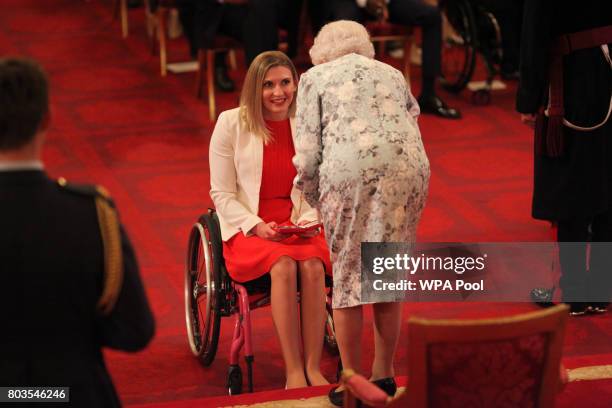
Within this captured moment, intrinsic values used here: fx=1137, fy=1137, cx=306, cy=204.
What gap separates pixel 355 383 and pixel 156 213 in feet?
10.4

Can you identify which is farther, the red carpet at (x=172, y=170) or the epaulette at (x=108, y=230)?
the red carpet at (x=172, y=170)

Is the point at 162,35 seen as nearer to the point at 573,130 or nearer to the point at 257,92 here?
the point at 257,92

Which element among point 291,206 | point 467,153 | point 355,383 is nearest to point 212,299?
point 291,206

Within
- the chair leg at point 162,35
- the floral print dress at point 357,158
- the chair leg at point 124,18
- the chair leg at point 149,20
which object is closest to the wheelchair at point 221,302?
the floral print dress at point 357,158

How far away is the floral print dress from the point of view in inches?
136

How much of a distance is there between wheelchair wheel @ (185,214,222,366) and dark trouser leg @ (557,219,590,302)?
56.8 inches

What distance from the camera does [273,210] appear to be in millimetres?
4109

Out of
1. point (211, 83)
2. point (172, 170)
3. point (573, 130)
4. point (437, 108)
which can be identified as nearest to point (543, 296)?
point (573, 130)

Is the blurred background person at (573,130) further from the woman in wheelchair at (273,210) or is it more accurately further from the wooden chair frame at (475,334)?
the wooden chair frame at (475,334)

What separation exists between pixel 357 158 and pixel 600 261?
158 centimetres

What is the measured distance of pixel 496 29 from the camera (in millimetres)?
7055

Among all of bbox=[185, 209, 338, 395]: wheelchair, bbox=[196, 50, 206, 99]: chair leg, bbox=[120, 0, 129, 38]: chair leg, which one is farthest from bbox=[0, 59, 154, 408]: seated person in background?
bbox=[120, 0, 129, 38]: chair leg

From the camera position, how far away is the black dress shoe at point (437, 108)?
22.8 feet

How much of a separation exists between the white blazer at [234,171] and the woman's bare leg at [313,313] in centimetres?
25
